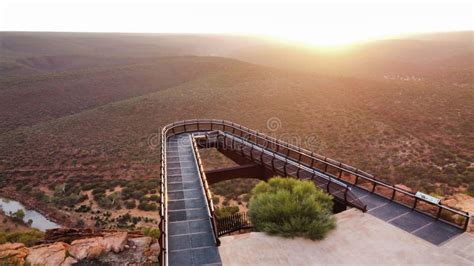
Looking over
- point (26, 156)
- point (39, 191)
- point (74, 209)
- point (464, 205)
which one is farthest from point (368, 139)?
point (26, 156)

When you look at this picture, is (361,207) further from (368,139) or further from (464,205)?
(368,139)

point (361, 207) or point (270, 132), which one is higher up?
point (361, 207)

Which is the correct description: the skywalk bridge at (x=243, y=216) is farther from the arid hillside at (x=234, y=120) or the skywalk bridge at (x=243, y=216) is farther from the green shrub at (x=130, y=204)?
the arid hillside at (x=234, y=120)

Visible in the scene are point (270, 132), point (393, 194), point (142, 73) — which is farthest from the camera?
point (142, 73)

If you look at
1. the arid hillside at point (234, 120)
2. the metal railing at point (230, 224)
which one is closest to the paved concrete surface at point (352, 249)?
the metal railing at point (230, 224)

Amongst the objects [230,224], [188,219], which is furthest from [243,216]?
[188,219]

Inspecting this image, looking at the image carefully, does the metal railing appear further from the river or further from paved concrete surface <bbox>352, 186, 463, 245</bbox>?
the river

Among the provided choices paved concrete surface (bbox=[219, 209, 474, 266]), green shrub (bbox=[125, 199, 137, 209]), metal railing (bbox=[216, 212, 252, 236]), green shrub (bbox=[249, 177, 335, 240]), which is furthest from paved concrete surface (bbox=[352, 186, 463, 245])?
green shrub (bbox=[125, 199, 137, 209])
